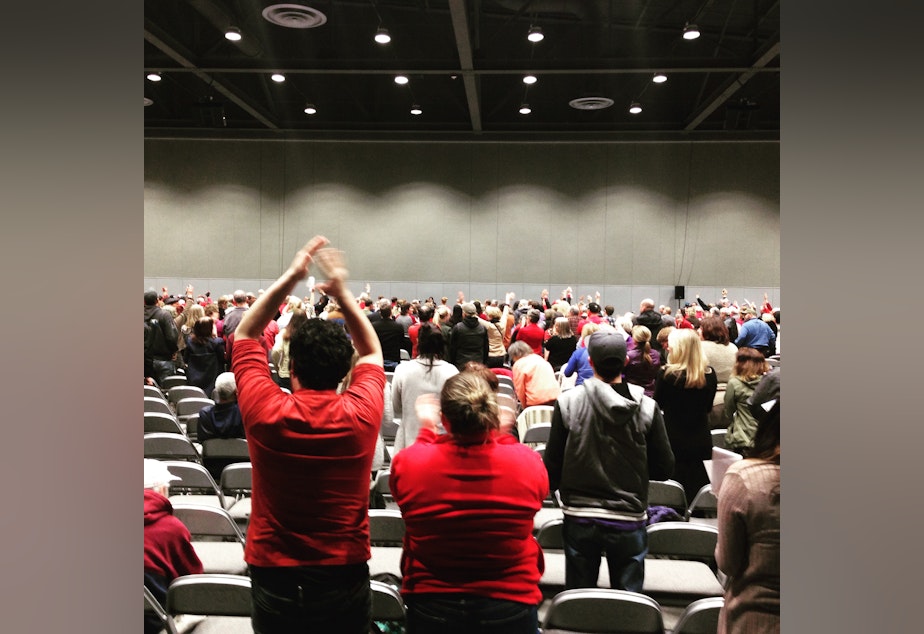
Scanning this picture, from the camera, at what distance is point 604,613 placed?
95.8 inches

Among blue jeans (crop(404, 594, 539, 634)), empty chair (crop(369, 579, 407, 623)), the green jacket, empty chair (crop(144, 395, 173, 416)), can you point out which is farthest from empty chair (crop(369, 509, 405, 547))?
empty chair (crop(144, 395, 173, 416))

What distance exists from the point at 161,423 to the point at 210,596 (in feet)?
10.5

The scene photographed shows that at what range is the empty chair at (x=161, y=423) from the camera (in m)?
5.36

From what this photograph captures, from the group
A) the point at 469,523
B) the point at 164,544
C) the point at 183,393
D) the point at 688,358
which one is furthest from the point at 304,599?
the point at 183,393

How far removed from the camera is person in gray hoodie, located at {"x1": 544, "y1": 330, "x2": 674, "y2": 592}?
10.0 ft

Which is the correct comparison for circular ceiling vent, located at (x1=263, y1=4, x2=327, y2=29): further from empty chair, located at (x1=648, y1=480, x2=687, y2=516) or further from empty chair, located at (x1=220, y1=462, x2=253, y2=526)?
empty chair, located at (x1=648, y1=480, x2=687, y2=516)

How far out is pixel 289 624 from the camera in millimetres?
2070

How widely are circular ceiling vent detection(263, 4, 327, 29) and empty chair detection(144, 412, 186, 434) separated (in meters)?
9.04

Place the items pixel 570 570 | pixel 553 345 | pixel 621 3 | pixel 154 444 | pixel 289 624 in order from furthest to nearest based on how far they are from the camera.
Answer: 1. pixel 621 3
2. pixel 553 345
3. pixel 154 444
4. pixel 570 570
5. pixel 289 624

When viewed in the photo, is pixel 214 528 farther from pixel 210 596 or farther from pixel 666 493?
pixel 666 493
